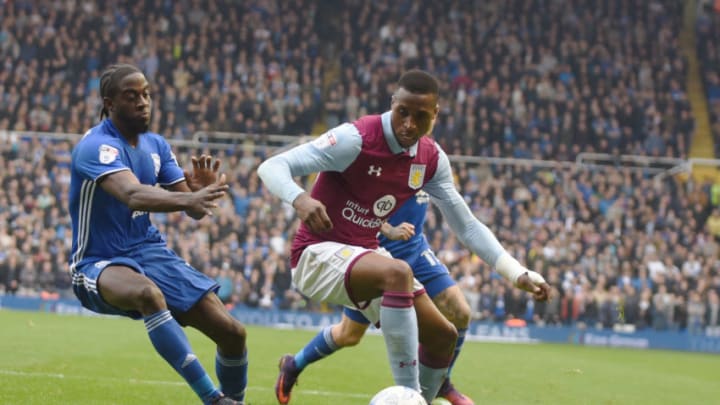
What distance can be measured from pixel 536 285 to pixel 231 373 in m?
2.30

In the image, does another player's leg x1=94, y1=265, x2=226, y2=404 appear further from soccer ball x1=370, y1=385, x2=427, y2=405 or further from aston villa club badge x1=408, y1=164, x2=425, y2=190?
aston villa club badge x1=408, y1=164, x2=425, y2=190

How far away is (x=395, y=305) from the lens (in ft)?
21.5

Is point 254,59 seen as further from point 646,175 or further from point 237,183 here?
point 646,175

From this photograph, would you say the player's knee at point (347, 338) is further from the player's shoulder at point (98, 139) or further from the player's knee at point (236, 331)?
the player's shoulder at point (98, 139)

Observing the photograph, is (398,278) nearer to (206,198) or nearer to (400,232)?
(206,198)

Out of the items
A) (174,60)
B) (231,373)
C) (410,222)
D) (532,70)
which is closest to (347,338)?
(410,222)

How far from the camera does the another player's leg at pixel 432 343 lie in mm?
7430

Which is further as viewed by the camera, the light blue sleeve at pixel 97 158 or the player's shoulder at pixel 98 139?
the player's shoulder at pixel 98 139

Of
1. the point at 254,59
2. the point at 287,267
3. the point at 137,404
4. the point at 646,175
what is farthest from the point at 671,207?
the point at 137,404

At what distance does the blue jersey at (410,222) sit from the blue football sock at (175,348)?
124 inches

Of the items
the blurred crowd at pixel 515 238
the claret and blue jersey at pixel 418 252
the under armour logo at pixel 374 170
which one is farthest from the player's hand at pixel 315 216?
the blurred crowd at pixel 515 238

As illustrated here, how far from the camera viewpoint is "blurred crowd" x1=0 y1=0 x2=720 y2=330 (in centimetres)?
2378

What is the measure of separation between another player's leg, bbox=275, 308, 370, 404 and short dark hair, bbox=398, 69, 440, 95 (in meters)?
3.07

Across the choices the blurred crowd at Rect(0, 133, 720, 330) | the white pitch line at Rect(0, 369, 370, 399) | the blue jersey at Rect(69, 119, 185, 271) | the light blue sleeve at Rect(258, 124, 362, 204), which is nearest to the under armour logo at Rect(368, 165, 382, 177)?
the light blue sleeve at Rect(258, 124, 362, 204)
